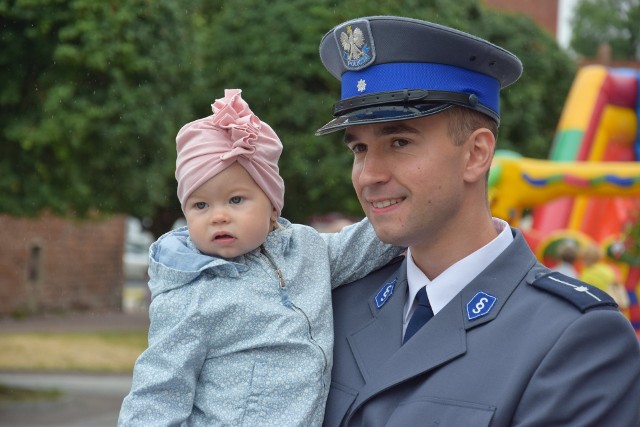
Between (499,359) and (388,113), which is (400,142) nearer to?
(388,113)

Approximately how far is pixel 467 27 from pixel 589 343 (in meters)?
15.0

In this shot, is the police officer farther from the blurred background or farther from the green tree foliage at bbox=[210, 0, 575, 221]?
the green tree foliage at bbox=[210, 0, 575, 221]

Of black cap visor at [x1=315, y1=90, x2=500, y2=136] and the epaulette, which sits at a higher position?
black cap visor at [x1=315, y1=90, x2=500, y2=136]

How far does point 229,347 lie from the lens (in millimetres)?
2557

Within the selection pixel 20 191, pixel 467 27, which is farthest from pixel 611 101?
pixel 20 191

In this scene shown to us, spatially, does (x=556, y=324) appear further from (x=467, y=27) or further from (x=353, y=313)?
(x=467, y=27)

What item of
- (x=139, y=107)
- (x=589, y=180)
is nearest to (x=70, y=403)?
(x=139, y=107)

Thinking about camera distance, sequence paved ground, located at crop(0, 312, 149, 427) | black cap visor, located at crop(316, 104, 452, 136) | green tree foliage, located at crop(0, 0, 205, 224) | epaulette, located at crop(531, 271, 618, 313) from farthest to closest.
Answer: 1. paved ground, located at crop(0, 312, 149, 427)
2. green tree foliage, located at crop(0, 0, 205, 224)
3. black cap visor, located at crop(316, 104, 452, 136)
4. epaulette, located at crop(531, 271, 618, 313)

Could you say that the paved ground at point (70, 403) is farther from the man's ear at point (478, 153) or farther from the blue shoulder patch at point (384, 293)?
the man's ear at point (478, 153)

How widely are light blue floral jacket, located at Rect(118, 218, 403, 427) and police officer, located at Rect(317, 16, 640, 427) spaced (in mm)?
115

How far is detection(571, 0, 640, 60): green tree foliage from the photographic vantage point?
52.3 meters

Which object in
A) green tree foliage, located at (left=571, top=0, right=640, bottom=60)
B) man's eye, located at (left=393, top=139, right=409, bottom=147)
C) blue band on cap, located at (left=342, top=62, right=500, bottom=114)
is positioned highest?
green tree foliage, located at (left=571, top=0, right=640, bottom=60)

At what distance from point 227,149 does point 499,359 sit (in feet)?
2.78

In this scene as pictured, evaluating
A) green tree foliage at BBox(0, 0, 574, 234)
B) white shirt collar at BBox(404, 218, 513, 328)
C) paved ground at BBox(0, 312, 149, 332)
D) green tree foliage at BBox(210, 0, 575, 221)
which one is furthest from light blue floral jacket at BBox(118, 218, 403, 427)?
paved ground at BBox(0, 312, 149, 332)
